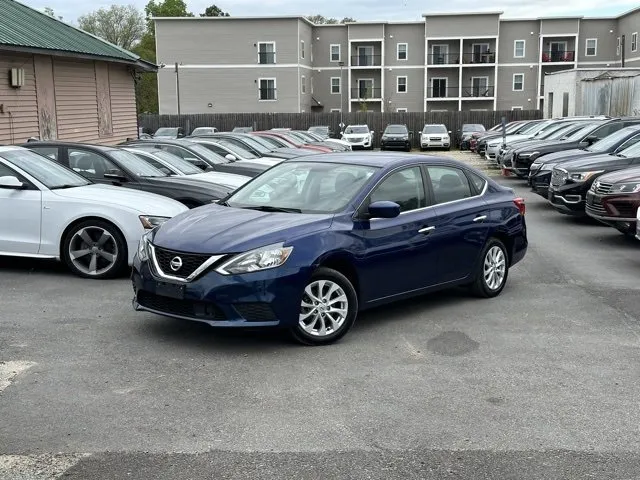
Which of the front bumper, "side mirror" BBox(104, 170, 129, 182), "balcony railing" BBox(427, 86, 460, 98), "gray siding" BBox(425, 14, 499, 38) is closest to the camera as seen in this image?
the front bumper

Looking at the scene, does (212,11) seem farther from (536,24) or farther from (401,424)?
(401,424)

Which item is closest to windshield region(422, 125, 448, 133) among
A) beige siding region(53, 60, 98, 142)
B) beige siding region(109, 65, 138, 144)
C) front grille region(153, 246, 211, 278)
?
beige siding region(109, 65, 138, 144)

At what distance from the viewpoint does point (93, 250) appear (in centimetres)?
866

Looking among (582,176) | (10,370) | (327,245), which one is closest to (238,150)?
(582,176)

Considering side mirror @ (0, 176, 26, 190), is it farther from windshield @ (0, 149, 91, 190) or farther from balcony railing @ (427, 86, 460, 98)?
balcony railing @ (427, 86, 460, 98)

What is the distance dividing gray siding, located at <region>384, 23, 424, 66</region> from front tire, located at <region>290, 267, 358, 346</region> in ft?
187

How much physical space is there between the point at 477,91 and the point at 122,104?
146 feet

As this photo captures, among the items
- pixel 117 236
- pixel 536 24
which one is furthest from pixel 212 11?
pixel 117 236

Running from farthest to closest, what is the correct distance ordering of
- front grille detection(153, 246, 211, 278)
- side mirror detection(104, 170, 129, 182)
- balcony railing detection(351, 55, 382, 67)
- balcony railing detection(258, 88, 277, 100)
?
balcony railing detection(351, 55, 382, 67) → balcony railing detection(258, 88, 277, 100) → side mirror detection(104, 170, 129, 182) → front grille detection(153, 246, 211, 278)

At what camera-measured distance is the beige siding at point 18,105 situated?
52.3ft

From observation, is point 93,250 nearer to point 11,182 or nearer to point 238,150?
point 11,182

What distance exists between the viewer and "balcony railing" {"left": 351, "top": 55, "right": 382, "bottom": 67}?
201 feet

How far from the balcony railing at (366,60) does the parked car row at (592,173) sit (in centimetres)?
4167

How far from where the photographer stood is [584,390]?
518cm
